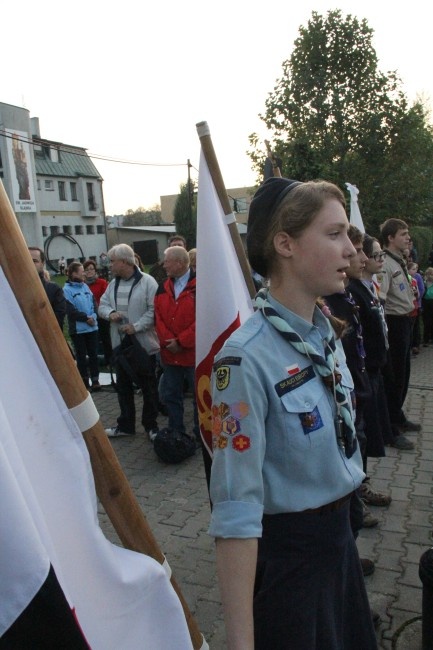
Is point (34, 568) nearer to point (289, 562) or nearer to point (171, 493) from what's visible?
point (289, 562)

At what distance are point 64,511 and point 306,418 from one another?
61 centimetres

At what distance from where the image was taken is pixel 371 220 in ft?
79.3

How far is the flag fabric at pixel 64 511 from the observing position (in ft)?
3.35

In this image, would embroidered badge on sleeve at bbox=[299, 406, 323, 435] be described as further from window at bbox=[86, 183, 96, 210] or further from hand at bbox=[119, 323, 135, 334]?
window at bbox=[86, 183, 96, 210]

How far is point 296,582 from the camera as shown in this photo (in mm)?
1451

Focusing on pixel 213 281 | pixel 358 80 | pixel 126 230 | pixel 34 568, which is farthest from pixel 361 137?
pixel 126 230

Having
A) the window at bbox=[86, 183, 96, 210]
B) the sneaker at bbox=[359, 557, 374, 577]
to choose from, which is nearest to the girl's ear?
the sneaker at bbox=[359, 557, 374, 577]

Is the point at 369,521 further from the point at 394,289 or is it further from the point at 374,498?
the point at 394,289

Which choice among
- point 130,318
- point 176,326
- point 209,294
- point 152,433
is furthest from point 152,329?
point 209,294

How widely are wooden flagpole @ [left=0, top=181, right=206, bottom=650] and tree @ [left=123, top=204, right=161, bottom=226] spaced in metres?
93.2

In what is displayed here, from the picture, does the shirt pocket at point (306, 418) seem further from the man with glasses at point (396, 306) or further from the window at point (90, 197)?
the window at point (90, 197)

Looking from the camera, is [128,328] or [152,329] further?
[152,329]

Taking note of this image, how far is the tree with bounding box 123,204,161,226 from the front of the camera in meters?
93.9

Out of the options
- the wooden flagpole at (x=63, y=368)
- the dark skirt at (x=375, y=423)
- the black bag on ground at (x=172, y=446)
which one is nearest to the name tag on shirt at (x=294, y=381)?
the wooden flagpole at (x=63, y=368)
